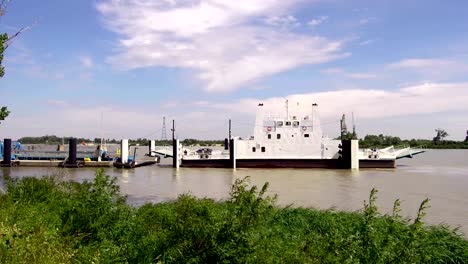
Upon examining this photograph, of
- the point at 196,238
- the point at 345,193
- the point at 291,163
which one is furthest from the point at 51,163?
the point at 196,238

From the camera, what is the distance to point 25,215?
9.16 meters

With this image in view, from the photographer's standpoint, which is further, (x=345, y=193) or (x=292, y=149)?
(x=292, y=149)

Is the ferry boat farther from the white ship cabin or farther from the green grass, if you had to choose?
the green grass

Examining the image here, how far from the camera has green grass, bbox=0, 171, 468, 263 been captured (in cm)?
564

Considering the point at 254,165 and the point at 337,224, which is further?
the point at 254,165

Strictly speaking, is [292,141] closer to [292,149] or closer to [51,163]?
[292,149]

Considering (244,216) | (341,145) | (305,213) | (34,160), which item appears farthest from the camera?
(34,160)

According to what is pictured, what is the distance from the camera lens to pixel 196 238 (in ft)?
21.3

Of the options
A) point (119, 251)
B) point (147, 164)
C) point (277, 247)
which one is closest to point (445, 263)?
point (277, 247)

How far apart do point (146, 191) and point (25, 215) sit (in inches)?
777

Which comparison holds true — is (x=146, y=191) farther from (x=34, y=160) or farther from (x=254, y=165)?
(x=34, y=160)

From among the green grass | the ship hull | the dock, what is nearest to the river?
the green grass

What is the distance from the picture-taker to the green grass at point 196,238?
222 inches

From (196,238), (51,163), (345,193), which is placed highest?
(196,238)
